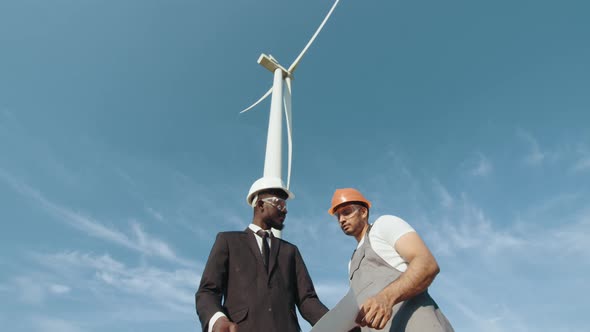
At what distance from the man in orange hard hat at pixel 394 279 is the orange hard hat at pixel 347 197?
2.15 ft

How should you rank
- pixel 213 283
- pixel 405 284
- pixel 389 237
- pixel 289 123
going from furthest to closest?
pixel 289 123 < pixel 213 283 < pixel 389 237 < pixel 405 284

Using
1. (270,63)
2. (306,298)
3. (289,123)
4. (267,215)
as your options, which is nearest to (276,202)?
(267,215)

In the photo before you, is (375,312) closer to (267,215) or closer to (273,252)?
(273,252)

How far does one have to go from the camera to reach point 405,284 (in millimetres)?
4859

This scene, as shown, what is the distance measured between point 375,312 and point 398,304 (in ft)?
3.17

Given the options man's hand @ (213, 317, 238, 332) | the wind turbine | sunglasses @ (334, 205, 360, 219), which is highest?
the wind turbine

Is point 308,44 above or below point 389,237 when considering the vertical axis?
above

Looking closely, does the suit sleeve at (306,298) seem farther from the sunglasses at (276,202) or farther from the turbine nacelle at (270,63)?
the turbine nacelle at (270,63)

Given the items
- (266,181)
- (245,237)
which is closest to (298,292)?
(245,237)

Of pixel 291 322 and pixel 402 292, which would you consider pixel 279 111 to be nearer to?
pixel 291 322

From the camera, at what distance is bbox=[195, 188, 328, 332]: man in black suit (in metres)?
6.16

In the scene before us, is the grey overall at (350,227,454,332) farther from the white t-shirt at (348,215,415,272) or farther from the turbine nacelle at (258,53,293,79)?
the turbine nacelle at (258,53,293,79)

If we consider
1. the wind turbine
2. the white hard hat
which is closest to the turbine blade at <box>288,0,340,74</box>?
the wind turbine

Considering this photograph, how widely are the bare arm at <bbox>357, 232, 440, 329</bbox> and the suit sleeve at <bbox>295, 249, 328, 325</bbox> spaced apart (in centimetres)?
A: 235
